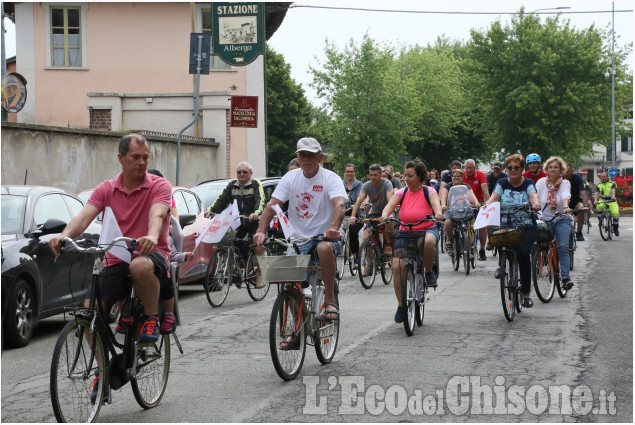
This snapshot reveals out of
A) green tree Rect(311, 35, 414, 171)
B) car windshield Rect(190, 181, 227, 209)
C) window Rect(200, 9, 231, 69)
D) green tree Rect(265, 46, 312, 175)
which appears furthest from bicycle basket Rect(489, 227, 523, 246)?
green tree Rect(265, 46, 312, 175)

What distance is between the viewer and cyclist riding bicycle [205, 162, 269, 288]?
13.4 m

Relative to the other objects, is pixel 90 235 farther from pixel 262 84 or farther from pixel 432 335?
pixel 262 84

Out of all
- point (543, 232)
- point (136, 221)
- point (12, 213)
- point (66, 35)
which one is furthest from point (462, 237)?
point (66, 35)

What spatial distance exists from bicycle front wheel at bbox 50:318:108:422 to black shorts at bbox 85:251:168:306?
0.25m

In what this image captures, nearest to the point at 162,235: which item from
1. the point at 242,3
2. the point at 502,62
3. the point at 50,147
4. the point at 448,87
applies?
the point at 50,147

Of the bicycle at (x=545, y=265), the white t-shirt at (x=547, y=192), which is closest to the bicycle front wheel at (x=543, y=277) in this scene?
the bicycle at (x=545, y=265)

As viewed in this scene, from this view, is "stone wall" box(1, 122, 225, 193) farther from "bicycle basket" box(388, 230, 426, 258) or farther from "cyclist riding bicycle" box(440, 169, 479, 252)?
"bicycle basket" box(388, 230, 426, 258)

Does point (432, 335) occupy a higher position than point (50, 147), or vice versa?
point (50, 147)

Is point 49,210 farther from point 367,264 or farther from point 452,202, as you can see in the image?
point 452,202

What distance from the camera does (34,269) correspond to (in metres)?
9.69

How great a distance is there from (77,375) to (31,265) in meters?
→ 4.15

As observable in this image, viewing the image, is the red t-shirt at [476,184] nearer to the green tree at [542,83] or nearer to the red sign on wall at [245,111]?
the red sign on wall at [245,111]

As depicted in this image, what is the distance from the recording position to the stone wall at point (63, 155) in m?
17.6

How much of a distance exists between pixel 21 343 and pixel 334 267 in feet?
11.3
